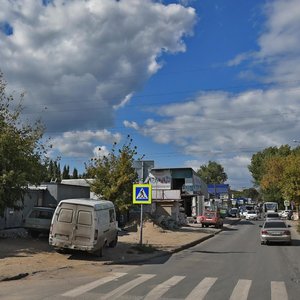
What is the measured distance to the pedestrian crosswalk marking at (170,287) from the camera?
10.3 m

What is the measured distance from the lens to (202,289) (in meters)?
11.3

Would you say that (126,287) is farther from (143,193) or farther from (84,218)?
(143,193)

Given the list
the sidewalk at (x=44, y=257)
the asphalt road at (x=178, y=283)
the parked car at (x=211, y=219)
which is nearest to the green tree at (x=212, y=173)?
the parked car at (x=211, y=219)

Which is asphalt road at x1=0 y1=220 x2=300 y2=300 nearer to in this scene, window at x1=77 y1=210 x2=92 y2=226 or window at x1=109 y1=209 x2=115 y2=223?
window at x1=77 y1=210 x2=92 y2=226

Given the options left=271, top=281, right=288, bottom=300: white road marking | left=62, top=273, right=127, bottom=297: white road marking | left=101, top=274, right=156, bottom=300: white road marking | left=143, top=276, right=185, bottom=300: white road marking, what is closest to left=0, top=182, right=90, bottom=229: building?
left=62, top=273, right=127, bottom=297: white road marking

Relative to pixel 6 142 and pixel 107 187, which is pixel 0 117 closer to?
pixel 6 142

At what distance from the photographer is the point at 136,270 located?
15.0m

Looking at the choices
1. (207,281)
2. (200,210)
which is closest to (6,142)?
(207,281)

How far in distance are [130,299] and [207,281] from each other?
3.57m

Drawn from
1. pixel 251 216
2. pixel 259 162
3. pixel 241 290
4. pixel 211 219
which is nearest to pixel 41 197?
pixel 241 290

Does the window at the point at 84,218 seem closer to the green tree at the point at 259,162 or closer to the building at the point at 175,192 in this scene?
the building at the point at 175,192

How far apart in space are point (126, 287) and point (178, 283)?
163 cm

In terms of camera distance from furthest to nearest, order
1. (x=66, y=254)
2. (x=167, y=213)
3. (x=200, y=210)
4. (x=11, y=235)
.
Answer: (x=200, y=210) < (x=167, y=213) < (x=11, y=235) < (x=66, y=254)

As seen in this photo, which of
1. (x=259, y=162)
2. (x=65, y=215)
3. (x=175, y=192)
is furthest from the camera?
(x=259, y=162)
